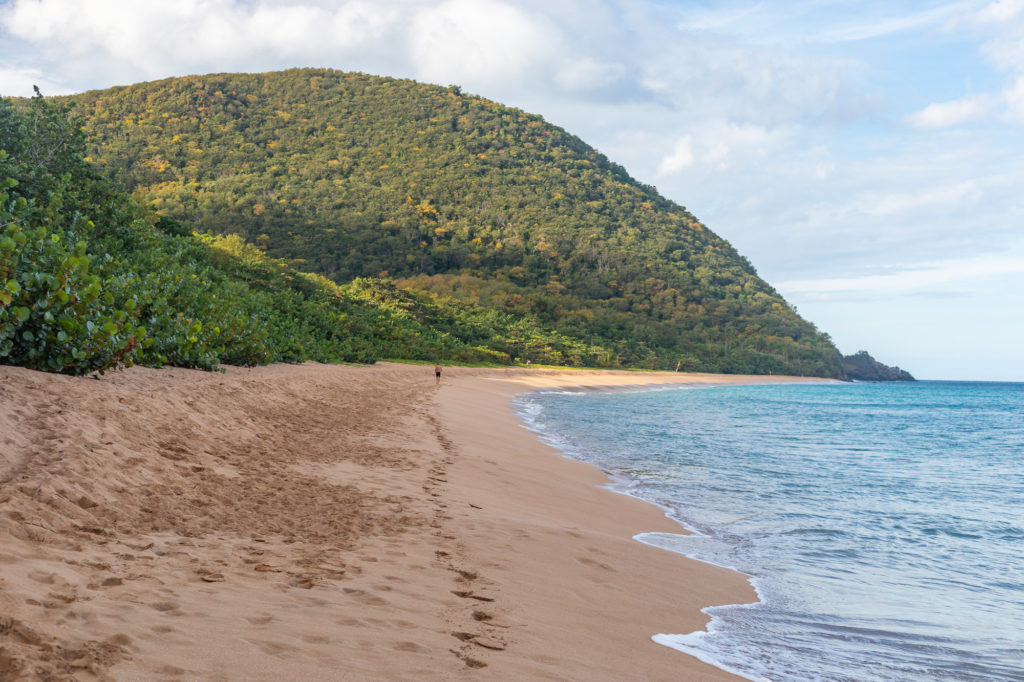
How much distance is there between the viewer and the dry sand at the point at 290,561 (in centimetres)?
311

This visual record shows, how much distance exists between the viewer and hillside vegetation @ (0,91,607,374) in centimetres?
925

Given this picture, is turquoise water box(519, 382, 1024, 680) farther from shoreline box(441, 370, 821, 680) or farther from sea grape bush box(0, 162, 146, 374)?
sea grape bush box(0, 162, 146, 374)

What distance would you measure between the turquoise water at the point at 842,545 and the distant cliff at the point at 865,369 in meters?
151

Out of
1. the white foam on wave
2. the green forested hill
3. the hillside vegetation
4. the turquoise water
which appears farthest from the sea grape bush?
the green forested hill

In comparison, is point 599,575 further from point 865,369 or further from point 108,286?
point 865,369

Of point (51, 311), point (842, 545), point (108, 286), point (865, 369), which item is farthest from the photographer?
point (865, 369)

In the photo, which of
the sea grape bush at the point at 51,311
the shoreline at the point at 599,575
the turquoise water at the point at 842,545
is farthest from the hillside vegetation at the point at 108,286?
the turquoise water at the point at 842,545

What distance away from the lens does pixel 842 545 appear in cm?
892

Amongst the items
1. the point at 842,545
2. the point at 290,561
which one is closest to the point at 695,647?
the point at 290,561

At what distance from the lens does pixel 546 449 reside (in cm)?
1570

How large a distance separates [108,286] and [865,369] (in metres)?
181

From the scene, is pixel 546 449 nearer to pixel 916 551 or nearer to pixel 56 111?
pixel 916 551

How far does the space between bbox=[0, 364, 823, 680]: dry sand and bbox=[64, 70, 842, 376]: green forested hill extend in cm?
8375

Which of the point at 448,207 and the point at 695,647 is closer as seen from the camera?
the point at 695,647
